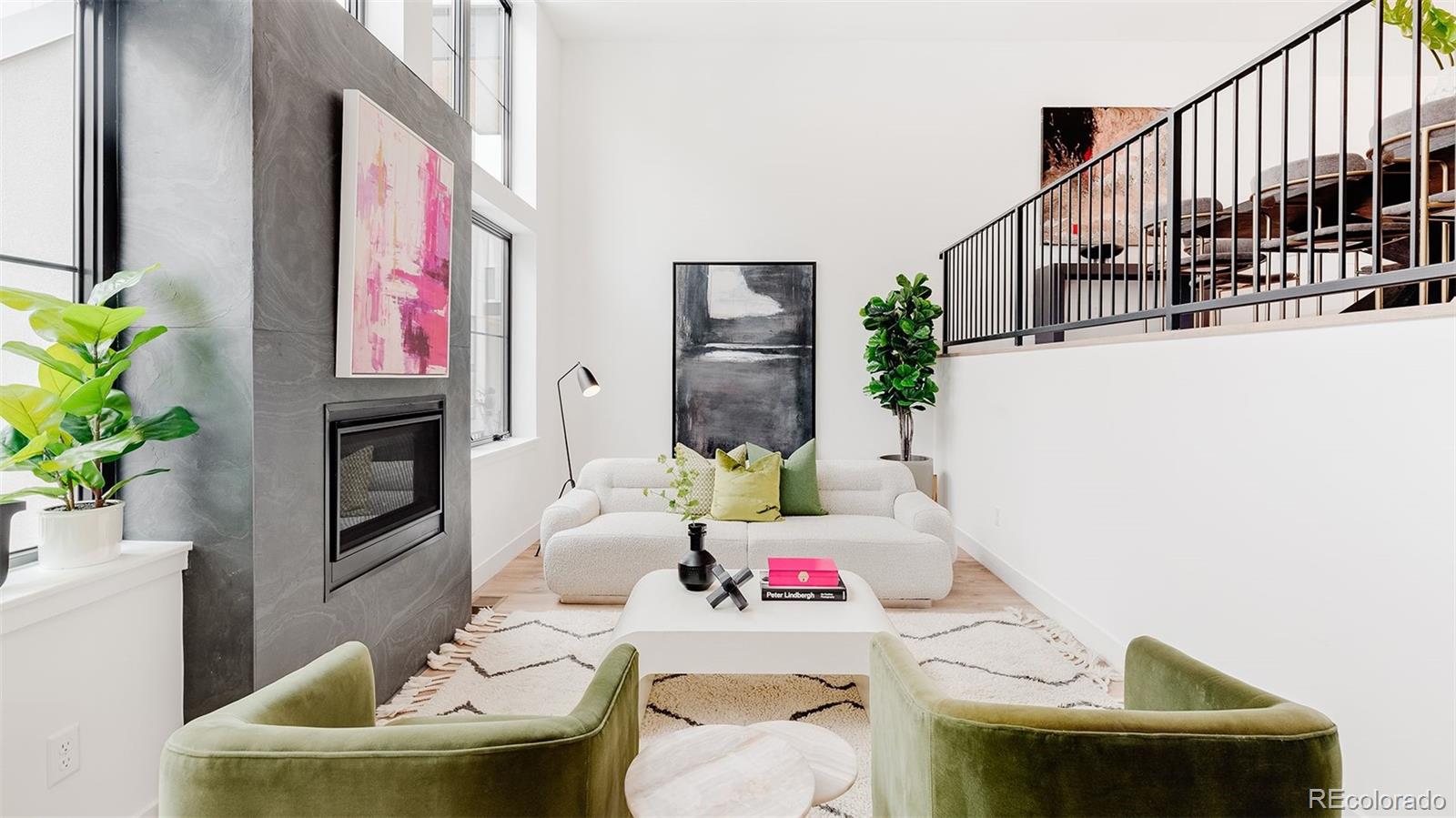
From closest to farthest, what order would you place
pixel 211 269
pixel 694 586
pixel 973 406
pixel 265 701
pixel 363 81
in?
pixel 265 701, pixel 211 269, pixel 363 81, pixel 694 586, pixel 973 406

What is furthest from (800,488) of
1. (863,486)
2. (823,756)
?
(823,756)

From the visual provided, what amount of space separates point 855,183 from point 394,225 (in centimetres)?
393

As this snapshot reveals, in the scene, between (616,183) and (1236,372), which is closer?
(1236,372)

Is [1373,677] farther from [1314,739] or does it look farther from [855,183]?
[855,183]

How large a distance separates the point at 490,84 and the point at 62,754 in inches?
165

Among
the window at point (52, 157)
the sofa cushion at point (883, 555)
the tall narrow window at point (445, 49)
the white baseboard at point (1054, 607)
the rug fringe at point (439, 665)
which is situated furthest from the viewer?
the tall narrow window at point (445, 49)

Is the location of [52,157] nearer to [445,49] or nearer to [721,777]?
[721,777]

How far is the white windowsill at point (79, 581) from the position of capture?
1.41 metres

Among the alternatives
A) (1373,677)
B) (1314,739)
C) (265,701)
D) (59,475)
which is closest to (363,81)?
(59,475)

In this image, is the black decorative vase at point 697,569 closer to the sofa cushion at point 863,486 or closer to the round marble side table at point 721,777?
the round marble side table at point 721,777

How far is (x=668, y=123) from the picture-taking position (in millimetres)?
5527

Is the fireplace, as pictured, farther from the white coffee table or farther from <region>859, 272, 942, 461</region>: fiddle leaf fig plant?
<region>859, 272, 942, 461</region>: fiddle leaf fig plant

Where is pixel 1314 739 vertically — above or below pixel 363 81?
below

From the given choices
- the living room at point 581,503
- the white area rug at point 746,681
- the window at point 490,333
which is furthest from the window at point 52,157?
the window at point 490,333
